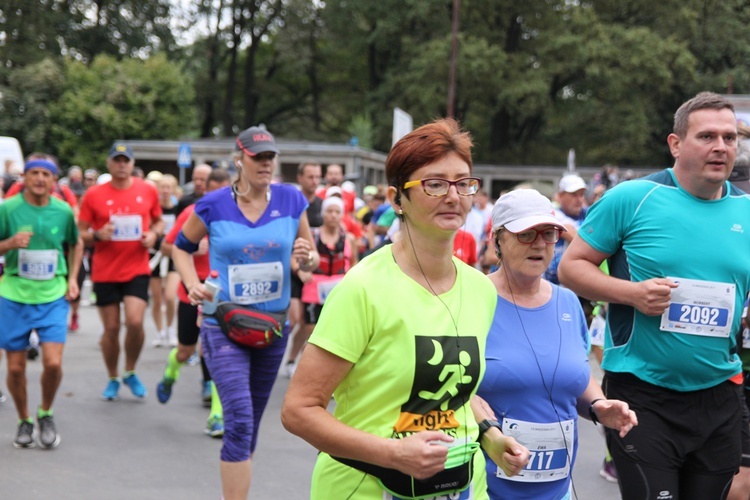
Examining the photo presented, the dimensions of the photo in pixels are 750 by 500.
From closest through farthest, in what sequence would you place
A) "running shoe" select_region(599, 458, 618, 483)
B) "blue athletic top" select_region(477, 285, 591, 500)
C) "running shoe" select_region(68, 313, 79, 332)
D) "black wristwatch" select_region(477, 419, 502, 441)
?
"black wristwatch" select_region(477, 419, 502, 441) < "blue athletic top" select_region(477, 285, 591, 500) < "running shoe" select_region(599, 458, 618, 483) < "running shoe" select_region(68, 313, 79, 332)

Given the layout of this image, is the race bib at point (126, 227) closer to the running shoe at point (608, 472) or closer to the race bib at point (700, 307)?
the running shoe at point (608, 472)

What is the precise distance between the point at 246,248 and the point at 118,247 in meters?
3.43

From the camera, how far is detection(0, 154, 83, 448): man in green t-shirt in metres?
7.21

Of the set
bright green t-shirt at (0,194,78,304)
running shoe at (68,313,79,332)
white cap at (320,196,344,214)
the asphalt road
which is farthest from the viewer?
running shoe at (68,313,79,332)

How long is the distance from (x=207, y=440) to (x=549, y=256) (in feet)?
15.4

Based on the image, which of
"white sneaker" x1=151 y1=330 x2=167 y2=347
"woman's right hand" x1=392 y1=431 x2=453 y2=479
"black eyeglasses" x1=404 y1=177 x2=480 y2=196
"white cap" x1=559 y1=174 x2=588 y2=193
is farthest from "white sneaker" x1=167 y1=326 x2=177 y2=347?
"woman's right hand" x1=392 y1=431 x2=453 y2=479

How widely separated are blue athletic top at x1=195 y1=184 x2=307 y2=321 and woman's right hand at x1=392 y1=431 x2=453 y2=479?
10.8ft

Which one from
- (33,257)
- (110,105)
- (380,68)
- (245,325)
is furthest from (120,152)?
(380,68)

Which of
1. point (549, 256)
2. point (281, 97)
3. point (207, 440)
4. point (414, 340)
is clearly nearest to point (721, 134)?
point (549, 256)

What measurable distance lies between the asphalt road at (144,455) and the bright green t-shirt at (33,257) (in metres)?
1.14

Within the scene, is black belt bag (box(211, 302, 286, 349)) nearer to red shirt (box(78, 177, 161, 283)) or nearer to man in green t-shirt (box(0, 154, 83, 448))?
man in green t-shirt (box(0, 154, 83, 448))

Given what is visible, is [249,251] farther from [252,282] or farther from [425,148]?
[425,148]

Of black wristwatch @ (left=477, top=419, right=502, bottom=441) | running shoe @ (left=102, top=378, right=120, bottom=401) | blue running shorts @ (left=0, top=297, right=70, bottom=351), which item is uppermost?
black wristwatch @ (left=477, top=419, right=502, bottom=441)

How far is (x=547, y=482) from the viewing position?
3539 mm
